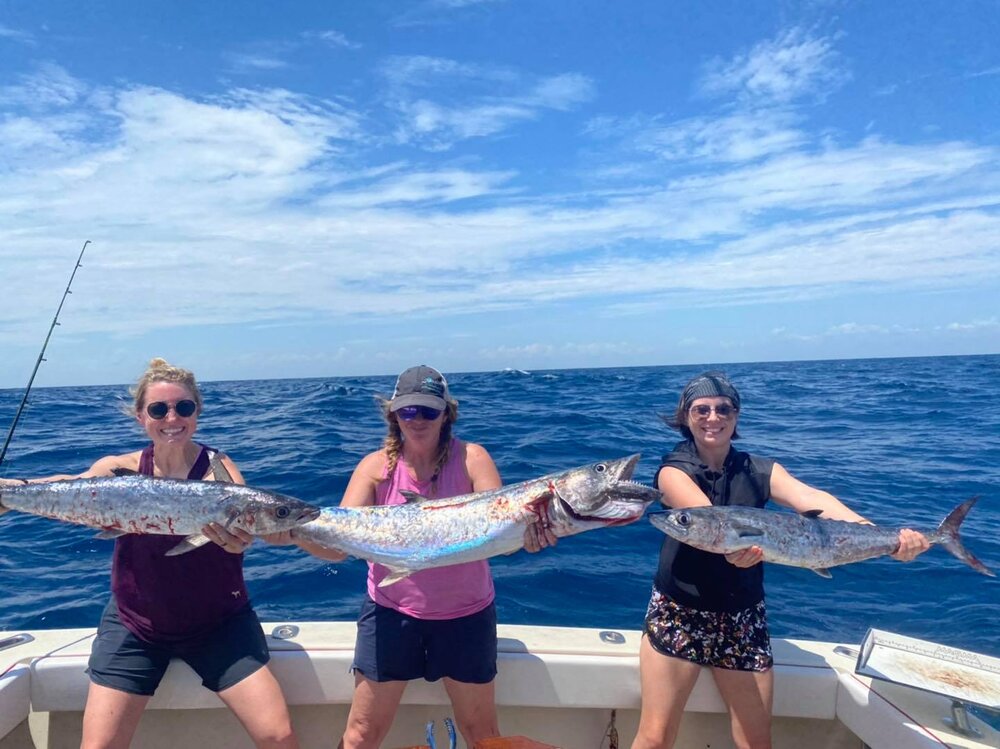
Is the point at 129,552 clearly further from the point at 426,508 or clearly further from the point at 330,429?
the point at 330,429

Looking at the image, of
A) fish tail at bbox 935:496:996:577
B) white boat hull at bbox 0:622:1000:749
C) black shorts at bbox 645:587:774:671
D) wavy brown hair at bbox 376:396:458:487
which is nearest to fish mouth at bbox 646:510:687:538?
black shorts at bbox 645:587:774:671

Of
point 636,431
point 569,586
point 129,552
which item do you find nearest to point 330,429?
point 636,431

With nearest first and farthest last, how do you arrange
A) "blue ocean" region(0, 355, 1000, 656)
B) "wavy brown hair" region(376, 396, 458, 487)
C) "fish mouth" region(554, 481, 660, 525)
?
"fish mouth" region(554, 481, 660, 525) → "wavy brown hair" region(376, 396, 458, 487) → "blue ocean" region(0, 355, 1000, 656)

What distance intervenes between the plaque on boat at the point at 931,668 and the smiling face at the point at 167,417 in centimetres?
372

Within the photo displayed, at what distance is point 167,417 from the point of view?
338cm

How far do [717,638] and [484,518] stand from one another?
4.21ft

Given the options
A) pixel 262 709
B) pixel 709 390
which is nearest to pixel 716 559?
pixel 709 390

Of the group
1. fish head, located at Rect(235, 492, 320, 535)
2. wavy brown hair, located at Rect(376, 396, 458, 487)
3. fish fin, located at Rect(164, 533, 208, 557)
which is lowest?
fish fin, located at Rect(164, 533, 208, 557)

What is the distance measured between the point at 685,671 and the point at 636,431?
A: 41.6 feet

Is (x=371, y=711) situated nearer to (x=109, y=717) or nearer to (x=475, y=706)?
(x=475, y=706)

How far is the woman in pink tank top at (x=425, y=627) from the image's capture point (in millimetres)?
3209

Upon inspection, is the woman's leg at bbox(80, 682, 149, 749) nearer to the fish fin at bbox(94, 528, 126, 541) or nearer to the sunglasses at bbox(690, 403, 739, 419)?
the fish fin at bbox(94, 528, 126, 541)

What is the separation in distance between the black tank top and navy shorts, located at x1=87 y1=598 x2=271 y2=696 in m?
2.13

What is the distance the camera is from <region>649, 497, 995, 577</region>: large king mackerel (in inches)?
122
